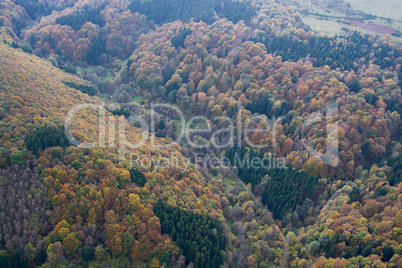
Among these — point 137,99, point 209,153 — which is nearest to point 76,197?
point 209,153

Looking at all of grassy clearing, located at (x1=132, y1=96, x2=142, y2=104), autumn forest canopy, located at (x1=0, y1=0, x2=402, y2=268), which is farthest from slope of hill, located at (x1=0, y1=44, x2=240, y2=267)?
grassy clearing, located at (x1=132, y1=96, x2=142, y2=104)

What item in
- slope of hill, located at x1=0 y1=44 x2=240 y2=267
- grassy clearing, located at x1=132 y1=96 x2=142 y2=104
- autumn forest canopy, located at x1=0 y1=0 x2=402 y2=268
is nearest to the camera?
slope of hill, located at x1=0 y1=44 x2=240 y2=267

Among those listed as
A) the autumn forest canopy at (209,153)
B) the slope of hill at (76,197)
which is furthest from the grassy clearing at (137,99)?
the slope of hill at (76,197)

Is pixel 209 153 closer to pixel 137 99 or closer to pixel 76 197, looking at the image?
pixel 137 99

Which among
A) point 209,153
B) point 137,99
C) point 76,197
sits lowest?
point 209,153

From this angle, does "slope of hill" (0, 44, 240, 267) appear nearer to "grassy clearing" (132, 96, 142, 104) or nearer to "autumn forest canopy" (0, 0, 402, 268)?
"autumn forest canopy" (0, 0, 402, 268)

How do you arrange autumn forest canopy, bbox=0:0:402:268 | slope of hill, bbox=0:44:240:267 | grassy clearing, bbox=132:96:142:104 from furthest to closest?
grassy clearing, bbox=132:96:142:104 → autumn forest canopy, bbox=0:0:402:268 → slope of hill, bbox=0:44:240:267

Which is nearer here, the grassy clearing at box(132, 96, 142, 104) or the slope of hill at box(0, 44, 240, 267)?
the slope of hill at box(0, 44, 240, 267)

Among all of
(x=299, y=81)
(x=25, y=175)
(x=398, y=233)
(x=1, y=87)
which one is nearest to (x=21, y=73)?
(x=1, y=87)

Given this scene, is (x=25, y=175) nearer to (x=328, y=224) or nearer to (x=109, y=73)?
(x=328, y=224)
